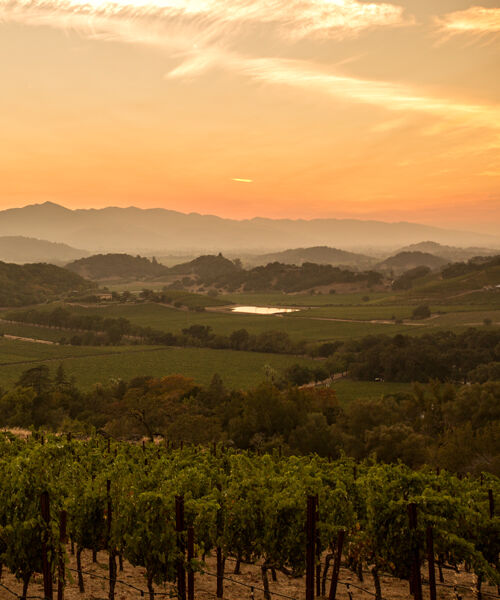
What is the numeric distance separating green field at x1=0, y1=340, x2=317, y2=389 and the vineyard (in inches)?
2862

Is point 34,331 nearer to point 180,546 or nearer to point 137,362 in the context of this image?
point 137,362

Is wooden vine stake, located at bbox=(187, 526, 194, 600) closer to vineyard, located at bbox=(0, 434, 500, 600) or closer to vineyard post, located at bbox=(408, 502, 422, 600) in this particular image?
vineyard, located at bbox=(0, 434, 500, 600)

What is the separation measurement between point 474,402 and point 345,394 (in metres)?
32.7

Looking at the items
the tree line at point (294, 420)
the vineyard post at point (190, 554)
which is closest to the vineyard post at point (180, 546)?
the vineyard post at point (190, 554)

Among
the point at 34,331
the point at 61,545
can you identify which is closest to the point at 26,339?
the point at 34,331

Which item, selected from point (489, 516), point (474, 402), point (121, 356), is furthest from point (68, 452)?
point (121, 356)

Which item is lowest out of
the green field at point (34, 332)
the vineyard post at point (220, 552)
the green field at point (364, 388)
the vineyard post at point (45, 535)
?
the green field at point (364, 388)

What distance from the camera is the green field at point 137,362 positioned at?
10462 cm

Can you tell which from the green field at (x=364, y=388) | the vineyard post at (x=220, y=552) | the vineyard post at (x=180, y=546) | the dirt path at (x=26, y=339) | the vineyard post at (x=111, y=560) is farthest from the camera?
the dirt path at (x=26, y=339)

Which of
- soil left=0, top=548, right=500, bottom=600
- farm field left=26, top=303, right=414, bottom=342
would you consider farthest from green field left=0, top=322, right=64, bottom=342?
soil left=0, top=548, right=500, bottom=600

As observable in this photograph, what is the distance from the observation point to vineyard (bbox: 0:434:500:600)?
56.2ft

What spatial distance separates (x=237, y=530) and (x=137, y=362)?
343 feet

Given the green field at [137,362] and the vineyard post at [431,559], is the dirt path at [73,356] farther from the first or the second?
the vineyard post at [431,559]

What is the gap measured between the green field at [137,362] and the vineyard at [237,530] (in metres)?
72.7
